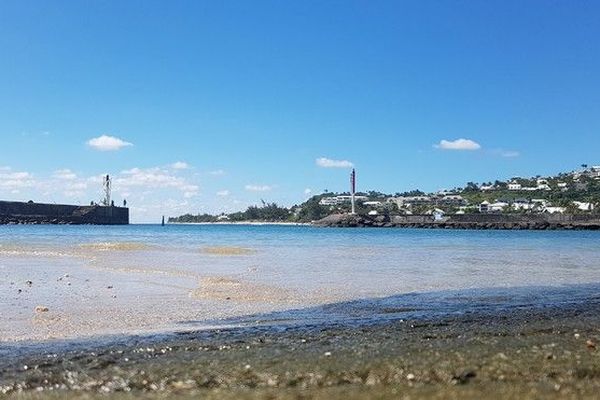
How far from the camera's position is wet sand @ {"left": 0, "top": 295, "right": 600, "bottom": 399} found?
6.23 metres

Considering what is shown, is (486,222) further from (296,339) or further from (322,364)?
(322,364)

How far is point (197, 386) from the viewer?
6.62m

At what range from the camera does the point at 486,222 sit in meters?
178

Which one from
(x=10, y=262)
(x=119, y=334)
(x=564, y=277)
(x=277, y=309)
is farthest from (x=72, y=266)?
(x=564, y=277)

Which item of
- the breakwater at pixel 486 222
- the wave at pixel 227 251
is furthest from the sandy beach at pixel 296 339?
the breakwater at pixel 486 222

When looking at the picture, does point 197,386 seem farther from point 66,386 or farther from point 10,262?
point 10,262

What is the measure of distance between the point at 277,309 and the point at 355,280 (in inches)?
320

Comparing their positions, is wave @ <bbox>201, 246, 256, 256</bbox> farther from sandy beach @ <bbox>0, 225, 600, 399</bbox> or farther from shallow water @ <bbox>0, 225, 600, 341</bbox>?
sandy beach @ <bbox>0, 225, 600, 399</bbox>

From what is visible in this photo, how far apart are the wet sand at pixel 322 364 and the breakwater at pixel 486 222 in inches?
6674

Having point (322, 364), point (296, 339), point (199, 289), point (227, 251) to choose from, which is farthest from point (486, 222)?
point (322, 364)

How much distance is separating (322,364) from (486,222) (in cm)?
18022

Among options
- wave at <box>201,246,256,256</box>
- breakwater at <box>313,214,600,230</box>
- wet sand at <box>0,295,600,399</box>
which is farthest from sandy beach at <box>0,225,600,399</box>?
breakwater at <box>313,214,600,230</box>

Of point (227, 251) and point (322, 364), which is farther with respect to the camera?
point (227, 251)

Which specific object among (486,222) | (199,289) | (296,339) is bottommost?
(486,222)
